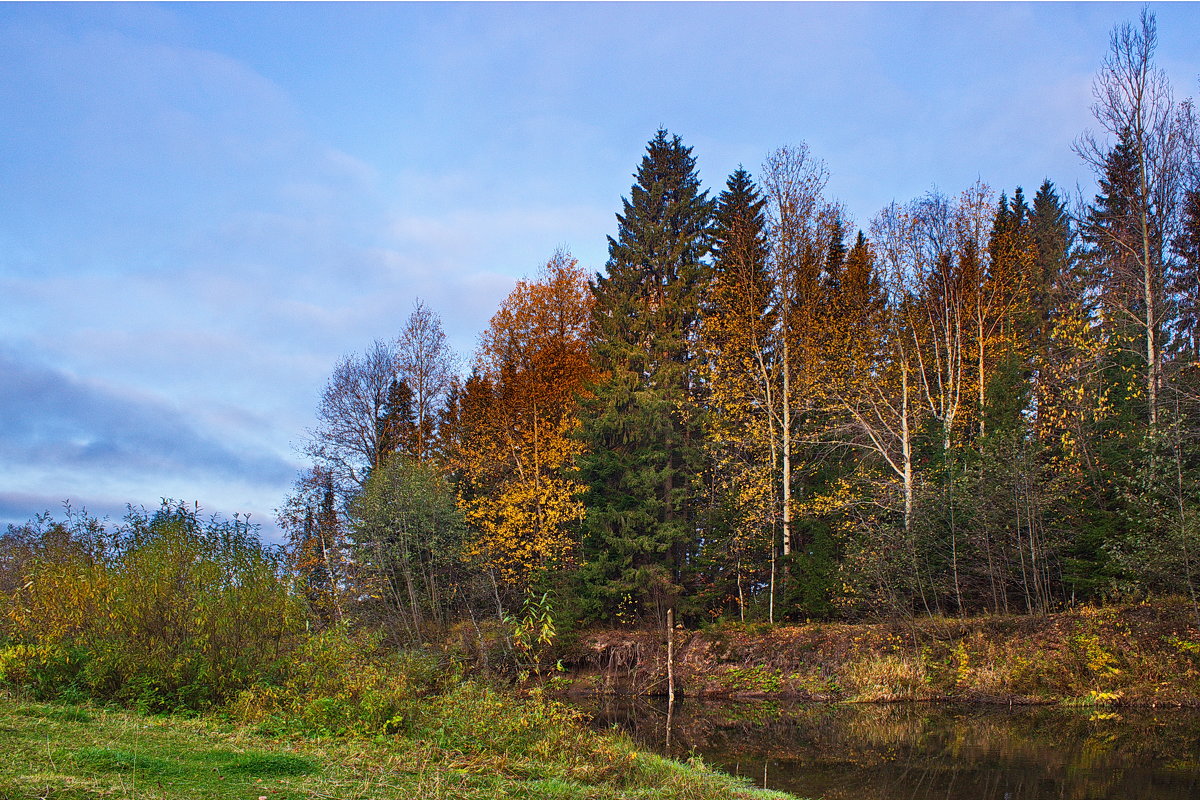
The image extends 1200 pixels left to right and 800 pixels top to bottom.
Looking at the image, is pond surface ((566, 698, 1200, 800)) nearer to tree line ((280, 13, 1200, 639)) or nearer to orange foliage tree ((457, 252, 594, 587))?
tree line ((280, 13, 1200, 639))

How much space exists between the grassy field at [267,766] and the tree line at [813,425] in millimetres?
11928

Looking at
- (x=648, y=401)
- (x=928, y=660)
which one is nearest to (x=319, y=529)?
(x=648, y=401)

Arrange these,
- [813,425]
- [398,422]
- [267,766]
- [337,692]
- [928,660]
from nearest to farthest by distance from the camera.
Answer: [267,766], [337,692], [928,660], [813,425], [398,422]

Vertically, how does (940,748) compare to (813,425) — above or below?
below

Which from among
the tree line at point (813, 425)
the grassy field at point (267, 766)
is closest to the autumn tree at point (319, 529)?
the tree line at point (813, 425)

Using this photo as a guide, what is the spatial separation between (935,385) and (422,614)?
20.9 metres

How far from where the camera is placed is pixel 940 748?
46.4 ft

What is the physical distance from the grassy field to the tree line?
39.1 ft

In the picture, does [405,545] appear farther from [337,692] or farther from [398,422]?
[337,692]

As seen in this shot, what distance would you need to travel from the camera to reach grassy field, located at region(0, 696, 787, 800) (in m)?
5.77

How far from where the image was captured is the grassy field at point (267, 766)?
18.9 ft

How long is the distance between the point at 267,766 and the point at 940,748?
1221cm

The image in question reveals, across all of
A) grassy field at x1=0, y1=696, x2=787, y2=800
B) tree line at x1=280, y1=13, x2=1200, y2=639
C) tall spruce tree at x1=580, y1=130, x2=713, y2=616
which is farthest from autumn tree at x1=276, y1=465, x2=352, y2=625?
grassy field at x1=0, y1=696, x2=787, y2=800

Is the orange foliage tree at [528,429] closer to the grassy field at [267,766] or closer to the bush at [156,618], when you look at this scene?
the bush at [156,618]
